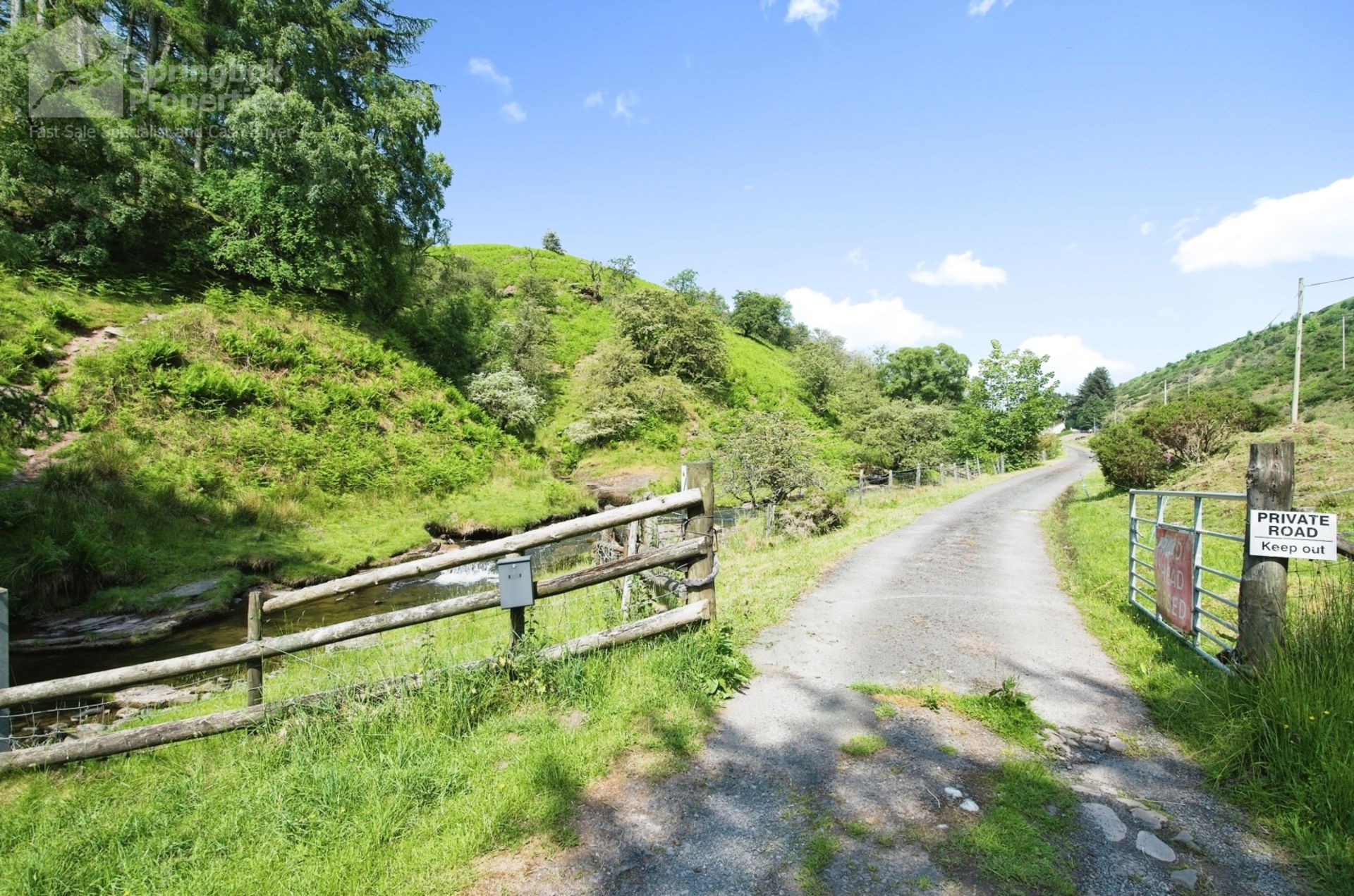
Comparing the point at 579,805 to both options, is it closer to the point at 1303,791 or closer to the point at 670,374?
the point at 1303,791

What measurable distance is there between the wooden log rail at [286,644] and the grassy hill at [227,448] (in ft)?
19.8

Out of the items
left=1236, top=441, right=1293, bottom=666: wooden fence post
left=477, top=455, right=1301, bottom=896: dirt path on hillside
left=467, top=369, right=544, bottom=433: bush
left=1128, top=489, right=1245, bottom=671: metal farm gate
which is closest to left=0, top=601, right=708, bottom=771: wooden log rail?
left=477, top=455, right=1301, bottom=896: dirt path on hillside

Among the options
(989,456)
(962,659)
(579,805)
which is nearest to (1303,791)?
(962,659)

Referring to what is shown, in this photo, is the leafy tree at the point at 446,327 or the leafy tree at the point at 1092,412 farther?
the leafy tree at the point at 1092,412

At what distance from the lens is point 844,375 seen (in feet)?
153

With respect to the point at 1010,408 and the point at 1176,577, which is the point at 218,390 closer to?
the point at 1176,577

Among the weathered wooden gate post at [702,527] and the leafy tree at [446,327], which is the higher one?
the leafy tree at [446,327]

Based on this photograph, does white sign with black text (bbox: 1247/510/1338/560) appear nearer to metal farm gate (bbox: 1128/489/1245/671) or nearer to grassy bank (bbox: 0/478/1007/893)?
metal farm gate (bbox: 1128/489/1245/671)

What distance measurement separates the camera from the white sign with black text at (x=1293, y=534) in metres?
4.11

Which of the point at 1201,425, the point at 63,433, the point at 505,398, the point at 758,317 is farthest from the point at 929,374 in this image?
the point at 63,433

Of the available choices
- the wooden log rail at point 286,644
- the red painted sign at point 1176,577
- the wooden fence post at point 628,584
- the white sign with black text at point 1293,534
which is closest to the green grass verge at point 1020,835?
the white sign with black text at point 1293,534

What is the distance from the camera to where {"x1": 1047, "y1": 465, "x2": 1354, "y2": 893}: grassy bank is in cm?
307

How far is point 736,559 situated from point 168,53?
2881 centimetres

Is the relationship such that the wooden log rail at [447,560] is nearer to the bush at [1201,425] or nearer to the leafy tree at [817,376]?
the bush at [1201,425]
